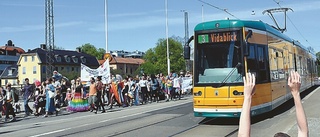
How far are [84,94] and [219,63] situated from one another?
1044 centimetres

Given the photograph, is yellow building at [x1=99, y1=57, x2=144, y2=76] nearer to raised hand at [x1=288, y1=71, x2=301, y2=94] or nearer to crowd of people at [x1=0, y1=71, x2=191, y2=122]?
crowd of people at [x1=0, y1=71, x2=191, y2=122]

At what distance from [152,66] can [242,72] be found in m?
104

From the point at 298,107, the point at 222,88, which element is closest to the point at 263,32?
the point at 222,88

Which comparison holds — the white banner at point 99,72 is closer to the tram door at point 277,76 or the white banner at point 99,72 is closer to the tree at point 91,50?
the tram door at point 277,76

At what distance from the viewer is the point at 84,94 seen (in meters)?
20.4

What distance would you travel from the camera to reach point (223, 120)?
523 inches

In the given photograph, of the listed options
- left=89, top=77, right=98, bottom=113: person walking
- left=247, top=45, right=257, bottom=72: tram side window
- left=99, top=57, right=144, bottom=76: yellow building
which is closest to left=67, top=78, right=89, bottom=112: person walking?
left=89, top=77, right=98, bottom=113: person walking

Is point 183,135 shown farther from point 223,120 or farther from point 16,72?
point 16,72

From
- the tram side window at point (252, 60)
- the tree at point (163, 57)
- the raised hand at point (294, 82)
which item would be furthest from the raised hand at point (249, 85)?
the tree at point (163, 57)

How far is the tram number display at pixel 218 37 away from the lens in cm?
1172

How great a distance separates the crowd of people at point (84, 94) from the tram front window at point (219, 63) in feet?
24.5

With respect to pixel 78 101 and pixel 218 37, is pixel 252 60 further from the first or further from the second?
pixel 78 101

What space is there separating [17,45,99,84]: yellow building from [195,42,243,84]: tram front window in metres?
89.4

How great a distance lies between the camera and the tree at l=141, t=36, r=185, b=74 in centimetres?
10962
